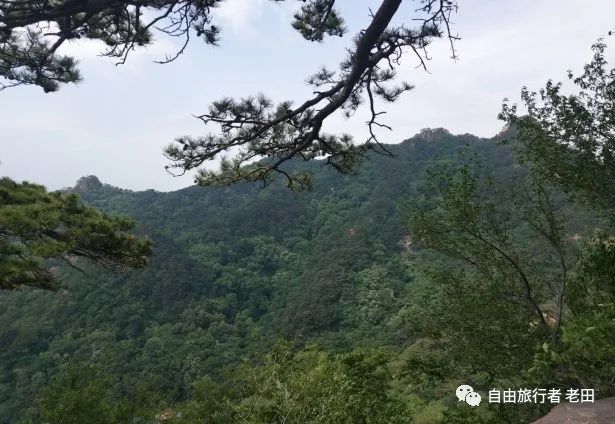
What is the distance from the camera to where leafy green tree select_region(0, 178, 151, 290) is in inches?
207

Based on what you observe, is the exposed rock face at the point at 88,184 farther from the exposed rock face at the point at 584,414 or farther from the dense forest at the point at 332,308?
the exposed rock face at the point at 584,414

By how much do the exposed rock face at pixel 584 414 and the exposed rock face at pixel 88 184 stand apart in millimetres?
82692

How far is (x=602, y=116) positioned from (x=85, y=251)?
6569mm

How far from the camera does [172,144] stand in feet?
14.5

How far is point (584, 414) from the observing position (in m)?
2.69

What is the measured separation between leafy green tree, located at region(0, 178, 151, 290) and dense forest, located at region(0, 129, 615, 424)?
1.89 feet

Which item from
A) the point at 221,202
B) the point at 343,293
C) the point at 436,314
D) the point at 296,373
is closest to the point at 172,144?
the point at 296,373

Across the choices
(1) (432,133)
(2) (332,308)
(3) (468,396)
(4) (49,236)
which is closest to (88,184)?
(2) (332,308)

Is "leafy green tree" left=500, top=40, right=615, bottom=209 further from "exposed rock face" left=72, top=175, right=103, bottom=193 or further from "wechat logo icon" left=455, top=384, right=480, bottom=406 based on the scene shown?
"exposed rock face" left=72, top=175, right=103, bottom=193

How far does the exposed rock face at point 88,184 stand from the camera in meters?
77.2

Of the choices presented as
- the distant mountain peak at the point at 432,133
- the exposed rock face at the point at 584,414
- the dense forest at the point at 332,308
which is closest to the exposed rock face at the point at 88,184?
the dense forest at the point at 332,308

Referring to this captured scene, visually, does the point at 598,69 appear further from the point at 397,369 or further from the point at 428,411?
the point at 428,411
